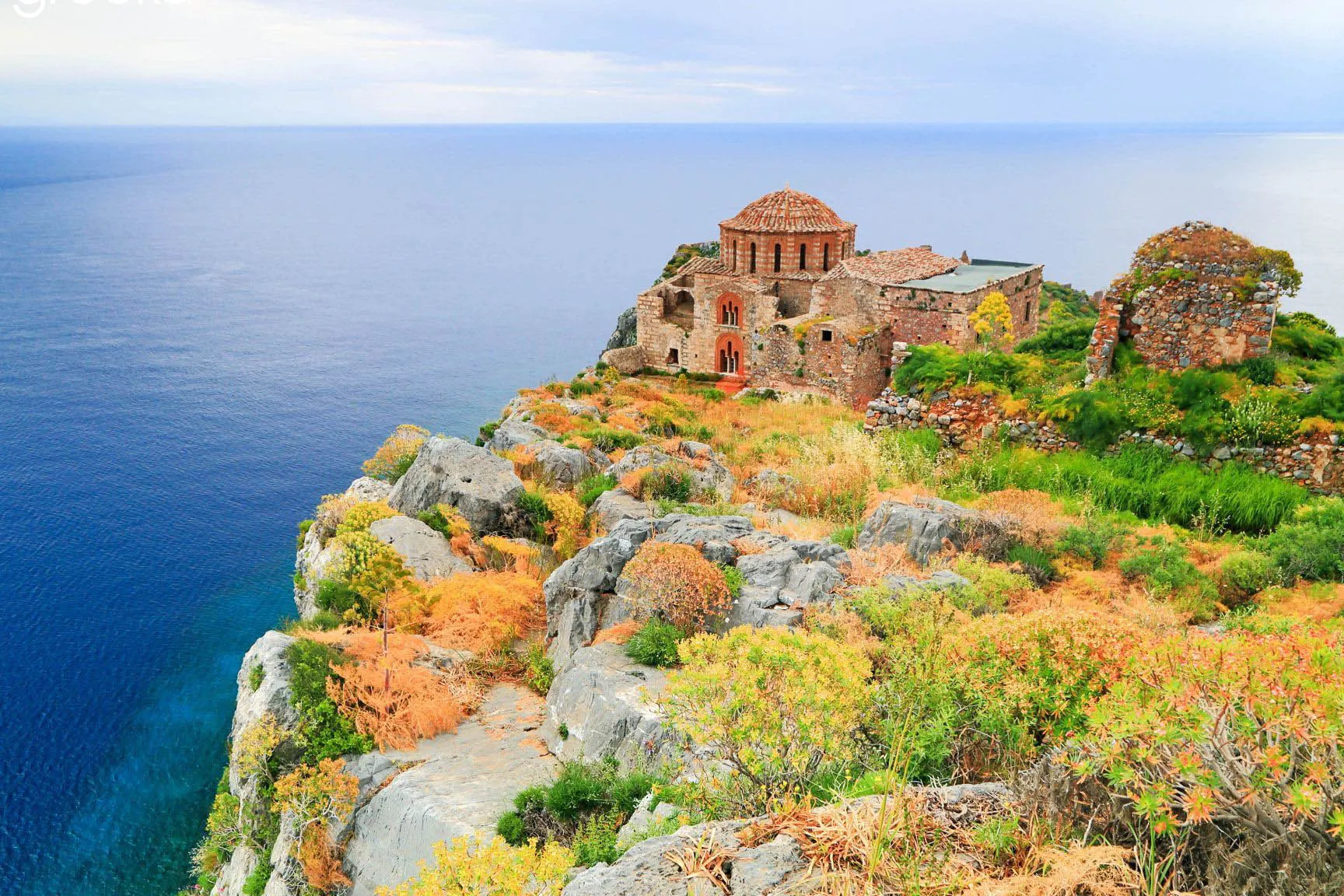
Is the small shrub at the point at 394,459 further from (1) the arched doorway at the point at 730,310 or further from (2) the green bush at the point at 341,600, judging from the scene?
(1) the arched doorway at the point at 730,310

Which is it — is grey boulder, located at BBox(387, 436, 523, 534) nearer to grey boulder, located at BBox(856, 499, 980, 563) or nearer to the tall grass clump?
grey boulder, located at BBox(856, 499, 980, 563)

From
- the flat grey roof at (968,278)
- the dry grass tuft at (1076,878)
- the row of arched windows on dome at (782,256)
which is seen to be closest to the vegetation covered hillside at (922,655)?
the dry grass tuft at (1076,878)

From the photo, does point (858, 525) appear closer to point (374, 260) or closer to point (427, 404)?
point (427, 404)

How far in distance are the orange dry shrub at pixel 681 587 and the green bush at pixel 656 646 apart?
0.85 ft

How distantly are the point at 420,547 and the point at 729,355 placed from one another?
98.0 ft

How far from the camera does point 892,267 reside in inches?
1684

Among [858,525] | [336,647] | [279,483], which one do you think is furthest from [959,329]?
[279,483]

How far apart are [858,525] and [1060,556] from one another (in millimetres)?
3440

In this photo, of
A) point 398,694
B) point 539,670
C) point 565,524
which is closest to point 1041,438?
point 565,524

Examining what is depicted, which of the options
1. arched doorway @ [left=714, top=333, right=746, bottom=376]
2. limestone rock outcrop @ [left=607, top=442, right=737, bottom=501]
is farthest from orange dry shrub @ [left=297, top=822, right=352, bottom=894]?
arched doorway @ [left=714, top=333, right=746, bottom=376]

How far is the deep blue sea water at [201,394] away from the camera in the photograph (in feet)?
90.3

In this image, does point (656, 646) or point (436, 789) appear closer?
point (436, 789)

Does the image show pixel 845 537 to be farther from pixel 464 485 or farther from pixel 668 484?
pixel 464 485

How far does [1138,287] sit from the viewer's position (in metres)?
19.8
